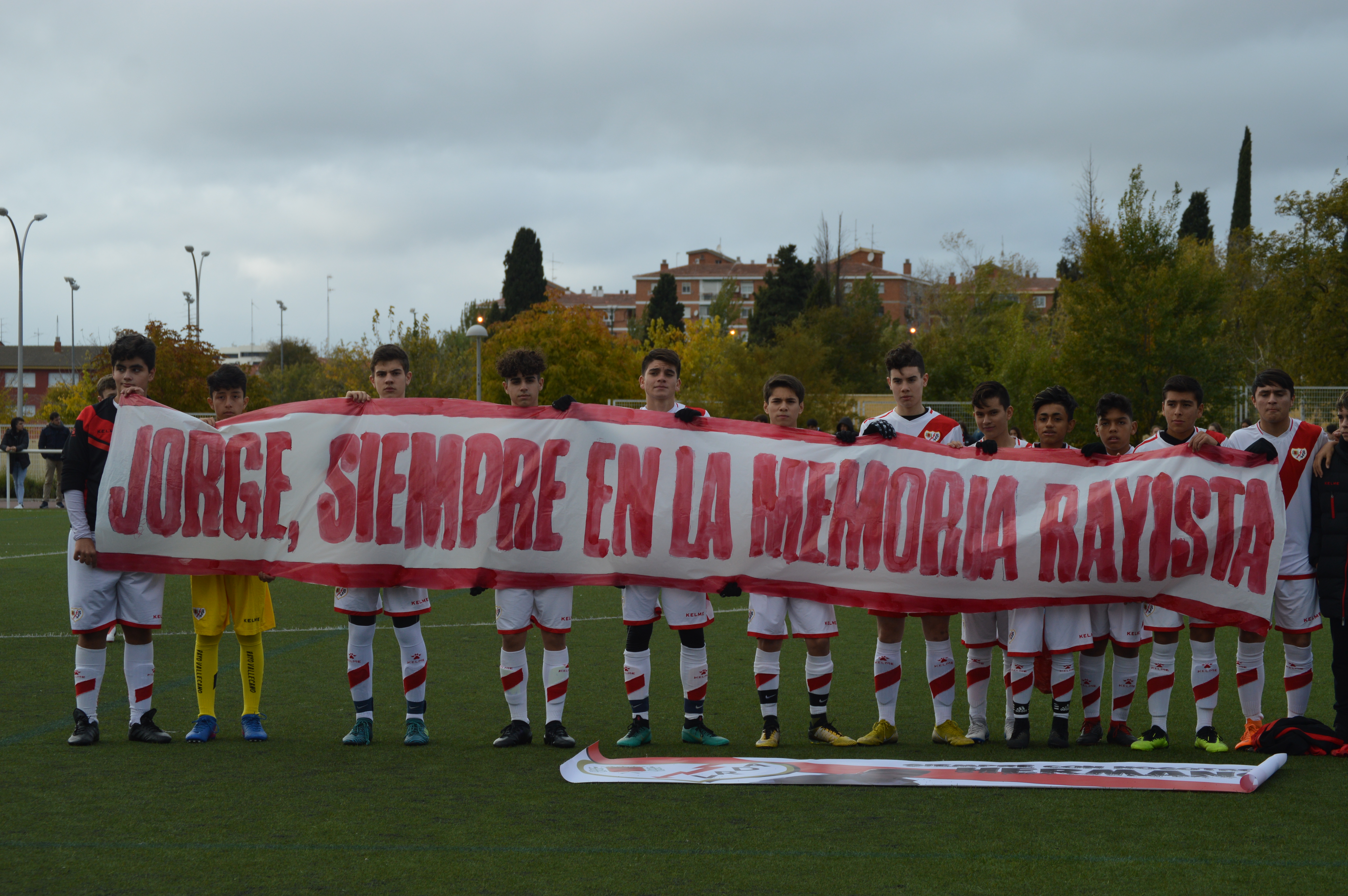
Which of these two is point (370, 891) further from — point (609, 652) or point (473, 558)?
point (609, 652)

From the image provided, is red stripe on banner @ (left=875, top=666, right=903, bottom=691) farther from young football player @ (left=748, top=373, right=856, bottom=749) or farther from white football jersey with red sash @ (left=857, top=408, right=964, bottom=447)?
white football jersey with red sash @ (left=857, top=408, right=964, bottom=447)

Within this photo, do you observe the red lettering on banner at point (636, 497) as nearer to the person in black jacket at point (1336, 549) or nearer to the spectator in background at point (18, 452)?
the person in black jacket at point (1336, 549)

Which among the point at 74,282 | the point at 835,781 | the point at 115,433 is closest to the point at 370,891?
the point at 835,781

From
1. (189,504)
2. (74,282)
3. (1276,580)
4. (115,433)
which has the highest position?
(74,282)

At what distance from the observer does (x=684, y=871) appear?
3.74 meters

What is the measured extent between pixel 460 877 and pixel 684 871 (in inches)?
29.4

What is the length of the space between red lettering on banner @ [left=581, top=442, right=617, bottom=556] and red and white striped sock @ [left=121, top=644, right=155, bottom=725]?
233 cm

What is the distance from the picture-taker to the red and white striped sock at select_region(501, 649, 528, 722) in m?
5.79

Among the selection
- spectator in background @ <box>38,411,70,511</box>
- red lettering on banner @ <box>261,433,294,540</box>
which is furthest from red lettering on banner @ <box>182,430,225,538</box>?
spectator in background @ <box>38,411,70,511</box>

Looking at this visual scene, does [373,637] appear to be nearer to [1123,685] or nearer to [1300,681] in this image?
[1123,685]

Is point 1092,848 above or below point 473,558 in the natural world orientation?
below

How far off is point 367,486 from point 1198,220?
57.4m

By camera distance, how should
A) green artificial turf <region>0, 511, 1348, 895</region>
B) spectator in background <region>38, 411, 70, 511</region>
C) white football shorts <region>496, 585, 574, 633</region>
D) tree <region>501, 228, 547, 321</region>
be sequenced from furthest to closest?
tree <region>501, 228, 547, 321</region> → spectator in background <region>38, 411, 70, 511</region> → white football shorts <region>496, 585, 574, 633</region> → green artificial turf <region>0, 511, 1348, 895</region>

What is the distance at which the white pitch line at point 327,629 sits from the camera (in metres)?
9.02
